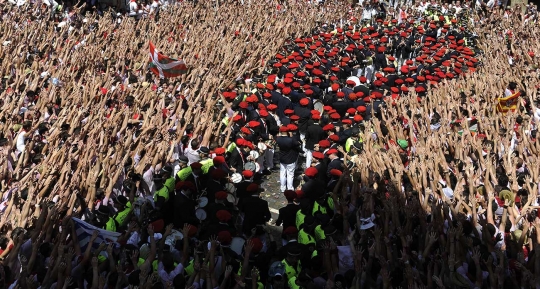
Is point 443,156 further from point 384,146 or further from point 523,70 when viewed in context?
point 523,70

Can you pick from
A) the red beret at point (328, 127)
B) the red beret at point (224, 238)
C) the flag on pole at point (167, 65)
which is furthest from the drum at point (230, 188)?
the flag on pole at point (167, 65)

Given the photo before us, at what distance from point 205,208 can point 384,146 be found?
3812 mm

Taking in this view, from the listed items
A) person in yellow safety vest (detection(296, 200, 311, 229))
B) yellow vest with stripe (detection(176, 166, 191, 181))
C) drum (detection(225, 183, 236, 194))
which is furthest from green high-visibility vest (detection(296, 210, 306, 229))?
yellow vest with stripe (detection(176, 166, 191, 181))

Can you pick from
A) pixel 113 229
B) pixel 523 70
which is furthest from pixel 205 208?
pixel 523 70

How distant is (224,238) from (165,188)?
1.66 metres

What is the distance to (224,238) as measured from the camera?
7.18 meters

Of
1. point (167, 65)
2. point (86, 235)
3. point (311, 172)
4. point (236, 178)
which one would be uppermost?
point (167, 65)

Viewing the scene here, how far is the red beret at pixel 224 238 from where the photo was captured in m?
7.17

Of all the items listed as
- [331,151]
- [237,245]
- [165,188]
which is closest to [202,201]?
[165,188]

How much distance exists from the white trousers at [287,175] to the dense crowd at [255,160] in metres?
0.04

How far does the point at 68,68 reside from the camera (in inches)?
499

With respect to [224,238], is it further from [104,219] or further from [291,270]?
[104,219]

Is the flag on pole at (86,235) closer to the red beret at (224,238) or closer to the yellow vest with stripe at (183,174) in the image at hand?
the red beret at (224,238)

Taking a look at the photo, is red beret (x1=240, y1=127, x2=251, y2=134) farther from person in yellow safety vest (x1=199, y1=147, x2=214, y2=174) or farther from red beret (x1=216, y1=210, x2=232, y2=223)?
red beret (x1=216, y1=210, x2=232, y2=223)
